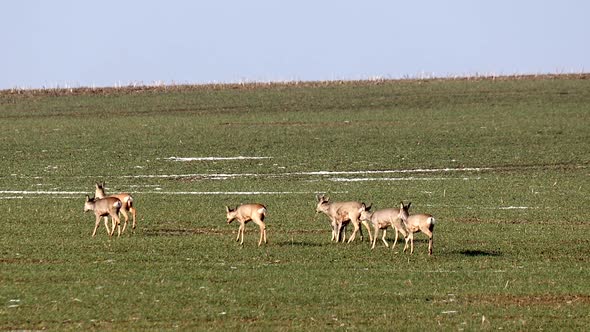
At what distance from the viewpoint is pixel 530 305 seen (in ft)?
54.3

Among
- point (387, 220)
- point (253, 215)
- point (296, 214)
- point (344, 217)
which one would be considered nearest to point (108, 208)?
point (253, 215)

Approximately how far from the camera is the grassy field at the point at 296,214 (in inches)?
640

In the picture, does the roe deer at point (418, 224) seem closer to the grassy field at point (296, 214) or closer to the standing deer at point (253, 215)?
the grassy field at point (296, 214)

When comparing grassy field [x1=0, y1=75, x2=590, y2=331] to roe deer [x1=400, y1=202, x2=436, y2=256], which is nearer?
grassy field [x1=0, y1=75, x2=590, y2=331]

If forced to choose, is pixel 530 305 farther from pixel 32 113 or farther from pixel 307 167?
pixel 32 113

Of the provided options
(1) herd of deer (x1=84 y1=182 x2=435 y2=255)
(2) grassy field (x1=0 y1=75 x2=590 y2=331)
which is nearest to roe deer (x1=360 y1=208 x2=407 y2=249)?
(1) herd of deer (x1=84 y1=182 x2=435 y2=255)

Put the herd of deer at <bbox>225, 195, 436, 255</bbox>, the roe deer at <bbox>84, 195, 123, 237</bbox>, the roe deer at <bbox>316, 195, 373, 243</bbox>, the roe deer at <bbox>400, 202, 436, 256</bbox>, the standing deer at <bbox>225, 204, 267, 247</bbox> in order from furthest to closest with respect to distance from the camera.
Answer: the roe deer at <bbox>84, 195, 123, 237</bbox>, the roe deer at <bbox>316, 195, 373, 243</bbox>, the standing deer at <bbox>225, 204, 267, 247</bbox>, the herd of deer at <bbox>225, 195, 436, 255</bbox>, the roe deer at <bbox>400, 202, 436, 256</bbox>

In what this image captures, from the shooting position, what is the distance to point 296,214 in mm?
27844

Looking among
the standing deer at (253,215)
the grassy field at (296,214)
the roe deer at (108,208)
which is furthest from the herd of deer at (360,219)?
the roe deer at (108,208)

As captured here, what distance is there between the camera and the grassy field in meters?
16.3

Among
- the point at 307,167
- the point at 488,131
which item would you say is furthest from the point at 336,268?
the point at 488,131

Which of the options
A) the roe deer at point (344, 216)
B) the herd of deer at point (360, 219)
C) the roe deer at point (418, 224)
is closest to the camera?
the roe deer at point (418, 224)

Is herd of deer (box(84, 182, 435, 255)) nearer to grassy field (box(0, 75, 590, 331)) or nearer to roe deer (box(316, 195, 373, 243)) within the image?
roe deer (box(316, 195, 373, 243))

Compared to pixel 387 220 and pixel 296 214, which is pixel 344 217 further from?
pixel 296 214
